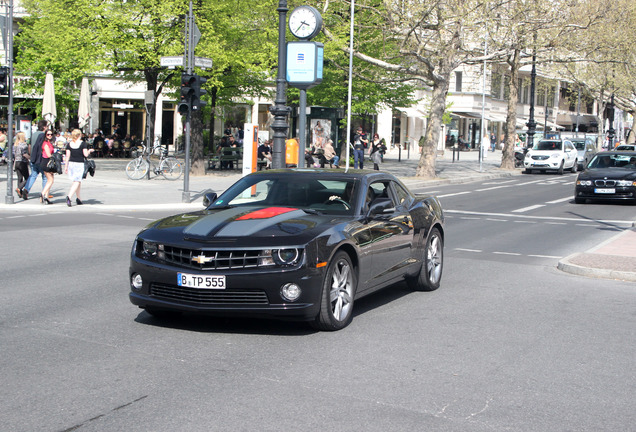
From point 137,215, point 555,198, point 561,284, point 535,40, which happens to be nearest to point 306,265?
point 561,284

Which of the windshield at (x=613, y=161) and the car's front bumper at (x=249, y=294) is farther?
the windshield at (x=613, y=161)

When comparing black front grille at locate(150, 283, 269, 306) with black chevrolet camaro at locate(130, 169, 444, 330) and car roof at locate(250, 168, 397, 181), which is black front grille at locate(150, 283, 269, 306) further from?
car roof at locate(250, 168, 397, 181)

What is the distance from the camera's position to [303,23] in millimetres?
23531

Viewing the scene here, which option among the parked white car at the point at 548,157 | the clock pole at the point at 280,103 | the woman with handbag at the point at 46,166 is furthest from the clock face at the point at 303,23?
the parked white car at the point at 548,157

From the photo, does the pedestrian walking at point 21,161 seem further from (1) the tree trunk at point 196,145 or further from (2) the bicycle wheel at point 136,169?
(1) the tree trunk at point 196,145

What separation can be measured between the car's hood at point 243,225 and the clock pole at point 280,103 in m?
14.1

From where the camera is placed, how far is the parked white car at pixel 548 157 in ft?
150

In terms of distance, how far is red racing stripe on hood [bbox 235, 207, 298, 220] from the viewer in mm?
7449

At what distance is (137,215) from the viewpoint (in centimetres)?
1855

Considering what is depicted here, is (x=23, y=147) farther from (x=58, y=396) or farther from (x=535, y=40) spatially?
(x=535, y=40)

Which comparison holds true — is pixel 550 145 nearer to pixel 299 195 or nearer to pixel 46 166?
pixel 46 166

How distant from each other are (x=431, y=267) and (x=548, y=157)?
125 ft

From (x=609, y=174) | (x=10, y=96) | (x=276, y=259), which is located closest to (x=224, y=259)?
(x=276, y=259)

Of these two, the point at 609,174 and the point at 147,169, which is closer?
the point at 609,174
